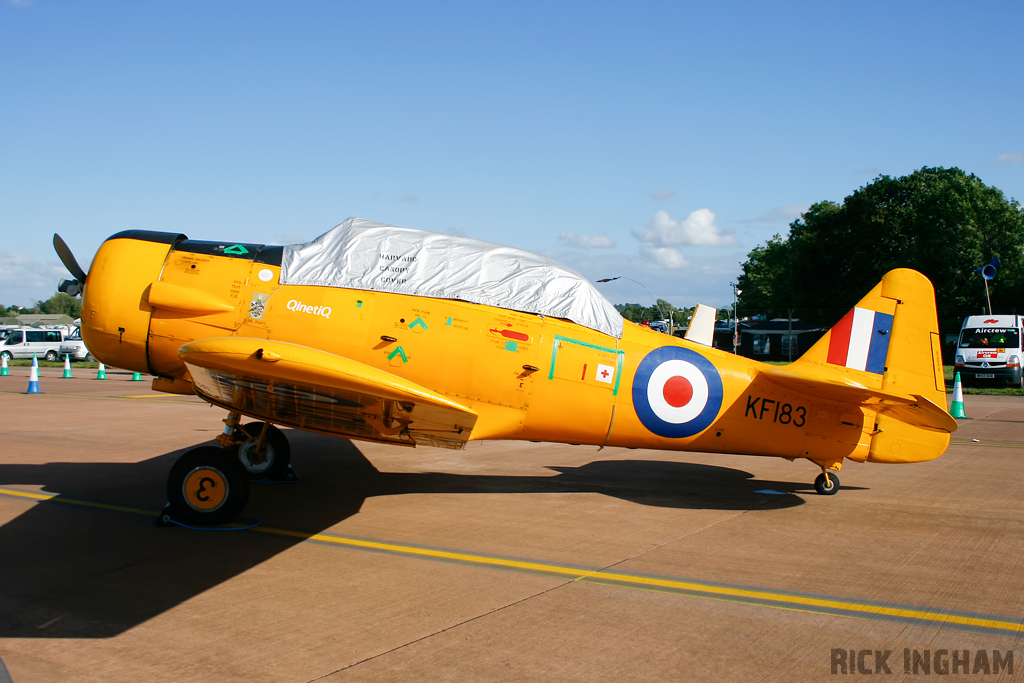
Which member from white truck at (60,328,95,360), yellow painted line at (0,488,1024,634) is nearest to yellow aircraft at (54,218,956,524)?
yellow painted line at (0,488,1024,634)

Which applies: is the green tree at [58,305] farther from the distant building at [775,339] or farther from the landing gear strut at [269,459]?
the landing gear strut at [269,459]

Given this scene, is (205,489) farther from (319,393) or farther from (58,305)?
(58,305)

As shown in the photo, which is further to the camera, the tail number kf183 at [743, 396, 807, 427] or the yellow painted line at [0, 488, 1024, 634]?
the tail number kf183 at [743, 396, 807, 427]

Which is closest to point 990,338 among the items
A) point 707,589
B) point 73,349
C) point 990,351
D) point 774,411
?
point 990,351

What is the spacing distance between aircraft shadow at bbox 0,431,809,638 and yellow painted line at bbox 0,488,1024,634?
0.84m

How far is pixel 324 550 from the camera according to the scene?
5.89 m

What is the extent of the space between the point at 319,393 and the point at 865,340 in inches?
226

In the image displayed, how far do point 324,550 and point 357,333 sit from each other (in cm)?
192

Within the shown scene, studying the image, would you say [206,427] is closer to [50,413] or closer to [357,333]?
[50,413]

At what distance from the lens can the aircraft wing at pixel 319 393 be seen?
5027 mm

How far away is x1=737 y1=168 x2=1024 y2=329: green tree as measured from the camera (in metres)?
39.5

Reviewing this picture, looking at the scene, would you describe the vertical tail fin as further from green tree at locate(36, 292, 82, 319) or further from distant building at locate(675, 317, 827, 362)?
green tree at locate(36, 292, 82, 319)

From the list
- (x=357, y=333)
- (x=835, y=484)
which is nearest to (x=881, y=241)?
(x=835, y=484)

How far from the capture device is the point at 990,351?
24.5m
